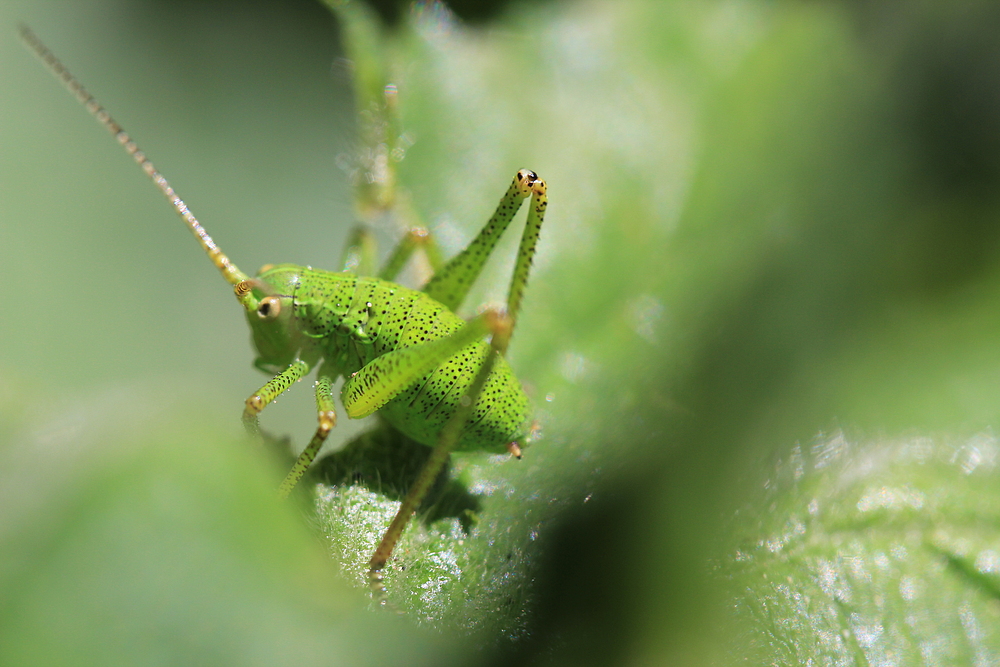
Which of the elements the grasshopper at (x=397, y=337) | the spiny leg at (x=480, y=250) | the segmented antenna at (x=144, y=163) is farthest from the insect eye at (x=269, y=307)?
the spiny leg at (x=480, y=250)

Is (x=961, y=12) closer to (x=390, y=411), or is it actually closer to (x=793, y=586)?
(x=793, y=586)

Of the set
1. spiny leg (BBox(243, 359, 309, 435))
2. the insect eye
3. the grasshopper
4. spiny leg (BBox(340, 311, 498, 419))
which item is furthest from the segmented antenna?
spiny leg (BBox(340, 311, 498, 419))

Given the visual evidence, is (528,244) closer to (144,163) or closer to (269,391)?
(269,391)

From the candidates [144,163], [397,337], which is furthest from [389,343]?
[144,163]

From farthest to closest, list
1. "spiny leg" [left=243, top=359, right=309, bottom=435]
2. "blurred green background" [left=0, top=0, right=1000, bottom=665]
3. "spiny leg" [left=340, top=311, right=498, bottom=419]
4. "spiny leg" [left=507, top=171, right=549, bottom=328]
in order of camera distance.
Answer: "spiny leg" [left=507, top=171, right=549, bottom=328] → "spiny leg" [left=340, top=311, right=498, bottom=419] → "spiny leg" [left=243, top=359, right=309, bottom=435] → "blurred green background" [left=0, top=0, right=1000, bottom=665]

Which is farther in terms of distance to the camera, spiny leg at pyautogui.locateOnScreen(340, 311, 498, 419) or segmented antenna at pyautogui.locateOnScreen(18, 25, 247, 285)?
segmented antenna at pyautogui.locateOnScreen(18, 25, 247, 285)

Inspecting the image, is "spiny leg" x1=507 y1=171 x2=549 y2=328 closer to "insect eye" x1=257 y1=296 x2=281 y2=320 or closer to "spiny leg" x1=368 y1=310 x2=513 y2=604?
"spiny leg" x1=368 y1=310 x2=513 y2=604
